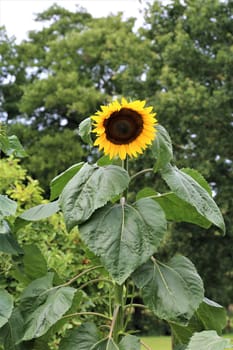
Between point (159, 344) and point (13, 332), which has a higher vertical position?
point (13, 332)

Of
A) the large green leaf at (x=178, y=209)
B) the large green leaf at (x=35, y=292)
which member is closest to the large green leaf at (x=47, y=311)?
the large green leaf at (x=35, y=292)

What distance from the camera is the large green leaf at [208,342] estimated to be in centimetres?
113

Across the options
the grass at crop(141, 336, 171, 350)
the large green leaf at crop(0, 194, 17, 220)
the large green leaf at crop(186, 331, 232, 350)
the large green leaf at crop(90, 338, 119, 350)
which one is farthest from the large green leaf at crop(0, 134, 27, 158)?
the grass at crop(141, 336, 171, 350)

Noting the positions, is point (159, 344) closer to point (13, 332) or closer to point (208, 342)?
point (13, 332)

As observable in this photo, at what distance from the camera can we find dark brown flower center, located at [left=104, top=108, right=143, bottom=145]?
5.14 feet

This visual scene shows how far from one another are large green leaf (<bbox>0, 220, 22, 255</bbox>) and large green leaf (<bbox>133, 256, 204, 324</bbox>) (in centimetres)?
38

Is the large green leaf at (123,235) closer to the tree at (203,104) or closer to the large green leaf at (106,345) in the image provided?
the large green leaf at (106,345)

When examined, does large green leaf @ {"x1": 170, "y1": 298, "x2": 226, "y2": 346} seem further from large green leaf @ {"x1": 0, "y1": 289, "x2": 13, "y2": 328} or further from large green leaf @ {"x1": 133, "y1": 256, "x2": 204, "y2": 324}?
large green leaf @ {"x1": 0, "y1": 289, "x2": 13, "y2": 328}


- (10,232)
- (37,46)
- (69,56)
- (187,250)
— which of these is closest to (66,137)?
(69,56)

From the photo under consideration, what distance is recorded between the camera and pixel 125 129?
5.23 feet

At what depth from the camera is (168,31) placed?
12273 mm

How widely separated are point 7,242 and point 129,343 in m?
0.44

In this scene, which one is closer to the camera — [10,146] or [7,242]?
[7,242]

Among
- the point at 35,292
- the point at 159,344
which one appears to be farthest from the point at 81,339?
the point at 159,344
